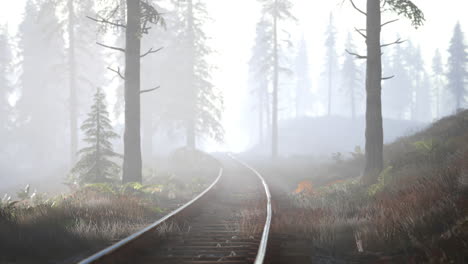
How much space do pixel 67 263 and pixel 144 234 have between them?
1056mm

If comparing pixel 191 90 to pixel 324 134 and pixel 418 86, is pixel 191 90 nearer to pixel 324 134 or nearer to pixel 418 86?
pixel 324 134

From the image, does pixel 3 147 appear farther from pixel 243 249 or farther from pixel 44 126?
pixel 243 249

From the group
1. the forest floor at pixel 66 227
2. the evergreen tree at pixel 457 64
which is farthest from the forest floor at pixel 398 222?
the evergreen tree at pixel 457 64

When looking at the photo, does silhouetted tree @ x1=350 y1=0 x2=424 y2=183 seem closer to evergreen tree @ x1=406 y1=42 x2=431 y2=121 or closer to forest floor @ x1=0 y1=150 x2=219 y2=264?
forest floor @ x1=0 y1=150 x2=219 y2=264

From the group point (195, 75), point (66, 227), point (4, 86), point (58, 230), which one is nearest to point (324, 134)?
point (195, 75)

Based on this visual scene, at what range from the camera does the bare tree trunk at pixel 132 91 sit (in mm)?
11203

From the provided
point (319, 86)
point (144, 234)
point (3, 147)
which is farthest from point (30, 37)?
point (319, 86)

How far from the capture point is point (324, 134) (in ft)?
169

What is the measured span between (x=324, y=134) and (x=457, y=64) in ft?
95.9

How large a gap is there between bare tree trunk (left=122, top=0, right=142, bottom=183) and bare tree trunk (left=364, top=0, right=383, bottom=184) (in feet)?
24.0

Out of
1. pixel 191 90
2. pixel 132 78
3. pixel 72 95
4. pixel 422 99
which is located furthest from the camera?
pixel 422 99

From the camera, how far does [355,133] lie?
53.3 meters

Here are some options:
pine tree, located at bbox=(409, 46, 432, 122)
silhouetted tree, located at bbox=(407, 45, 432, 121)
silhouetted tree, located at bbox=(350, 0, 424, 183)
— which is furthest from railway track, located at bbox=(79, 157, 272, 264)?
pine tree, located at bbox=(409, 46, 432, 122)

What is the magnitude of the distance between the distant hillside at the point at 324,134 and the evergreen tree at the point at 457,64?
30.8ft
